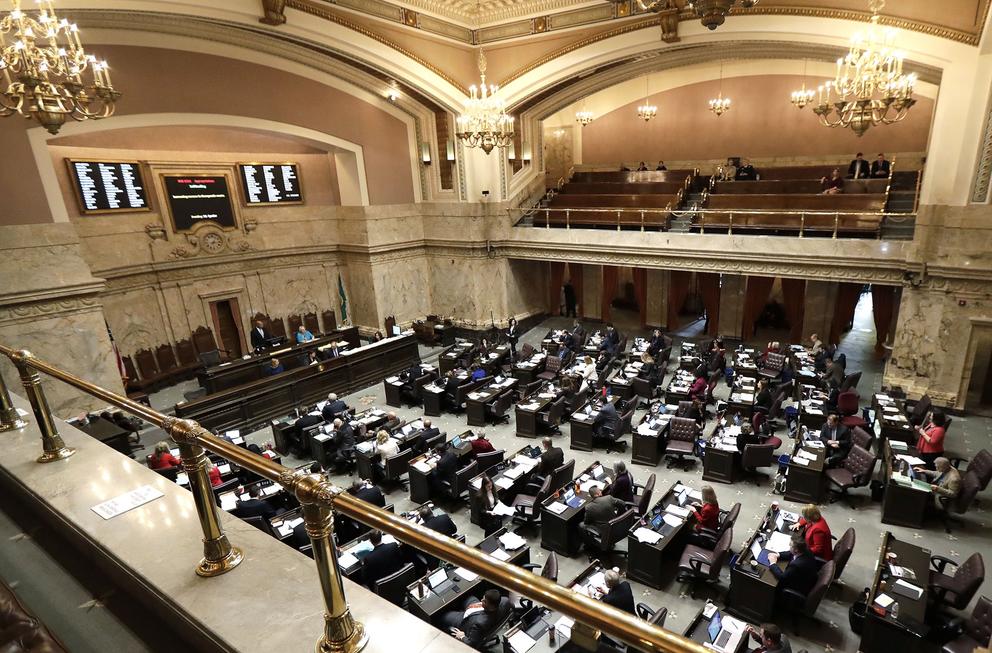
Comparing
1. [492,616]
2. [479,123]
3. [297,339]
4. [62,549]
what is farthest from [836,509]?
[297,339]

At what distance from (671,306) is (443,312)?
7486mm

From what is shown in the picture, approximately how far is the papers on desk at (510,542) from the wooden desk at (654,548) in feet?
4.31

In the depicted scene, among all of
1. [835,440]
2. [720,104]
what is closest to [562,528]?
[835,440]

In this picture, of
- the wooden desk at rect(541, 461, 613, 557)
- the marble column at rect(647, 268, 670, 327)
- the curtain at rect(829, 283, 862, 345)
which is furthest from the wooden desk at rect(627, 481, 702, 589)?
the marble column at rect(647, 268, 670, 327)

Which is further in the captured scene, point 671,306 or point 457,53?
point 671,306

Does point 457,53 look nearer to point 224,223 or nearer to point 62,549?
point 224,223

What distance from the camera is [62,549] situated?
109 inches

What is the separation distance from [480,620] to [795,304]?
12975mm

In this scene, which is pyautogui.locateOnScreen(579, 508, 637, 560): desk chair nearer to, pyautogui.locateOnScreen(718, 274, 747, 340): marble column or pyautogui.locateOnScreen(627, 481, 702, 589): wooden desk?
pyautogui.locateOnScreen(627, 481, 702, 589): wooden desk

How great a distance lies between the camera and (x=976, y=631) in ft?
14.7

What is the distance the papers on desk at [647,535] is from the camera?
19.7ft

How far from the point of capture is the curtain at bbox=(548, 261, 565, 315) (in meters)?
17.8

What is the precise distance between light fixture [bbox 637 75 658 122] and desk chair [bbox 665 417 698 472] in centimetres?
1360

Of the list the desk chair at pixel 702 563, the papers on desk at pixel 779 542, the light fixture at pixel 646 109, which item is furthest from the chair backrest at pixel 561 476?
the light fixture at pixel 646 109
